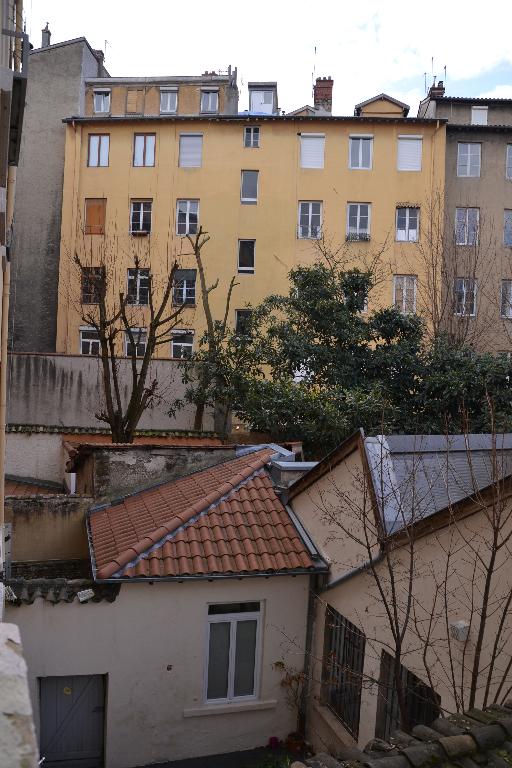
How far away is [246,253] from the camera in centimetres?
3125

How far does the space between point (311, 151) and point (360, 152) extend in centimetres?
233

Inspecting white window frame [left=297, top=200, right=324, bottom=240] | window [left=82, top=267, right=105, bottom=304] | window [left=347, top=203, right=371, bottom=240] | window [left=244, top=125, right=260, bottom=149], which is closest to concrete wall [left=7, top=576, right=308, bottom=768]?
window [left=82, top=267, right=105, bottom=304]

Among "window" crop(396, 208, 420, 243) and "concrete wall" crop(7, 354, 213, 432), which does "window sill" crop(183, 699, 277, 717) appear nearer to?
"concrete wall" crop(7, 354, 213, 432)

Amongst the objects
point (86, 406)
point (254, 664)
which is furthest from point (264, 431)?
point (254, 664)

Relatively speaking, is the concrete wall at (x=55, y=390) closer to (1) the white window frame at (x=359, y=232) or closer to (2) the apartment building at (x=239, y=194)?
(2) the apartment building at (x=239, y=194)

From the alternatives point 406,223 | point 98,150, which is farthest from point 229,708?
point 98,150

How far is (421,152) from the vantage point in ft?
100

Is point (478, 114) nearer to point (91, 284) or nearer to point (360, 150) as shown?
point (360, 150)

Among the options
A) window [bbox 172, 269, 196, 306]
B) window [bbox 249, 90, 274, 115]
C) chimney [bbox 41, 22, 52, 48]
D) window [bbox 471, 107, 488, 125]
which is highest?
chimney [bbox 41, 22, 52, 48]

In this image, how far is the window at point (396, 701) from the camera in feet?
23.7

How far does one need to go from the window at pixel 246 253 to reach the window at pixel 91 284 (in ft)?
23.6

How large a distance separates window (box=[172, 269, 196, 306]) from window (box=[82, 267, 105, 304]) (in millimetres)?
4204

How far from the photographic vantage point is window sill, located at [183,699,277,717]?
9.05m

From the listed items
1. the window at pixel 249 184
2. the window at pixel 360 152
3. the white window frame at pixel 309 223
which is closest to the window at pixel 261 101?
the window at pixel 249 184
